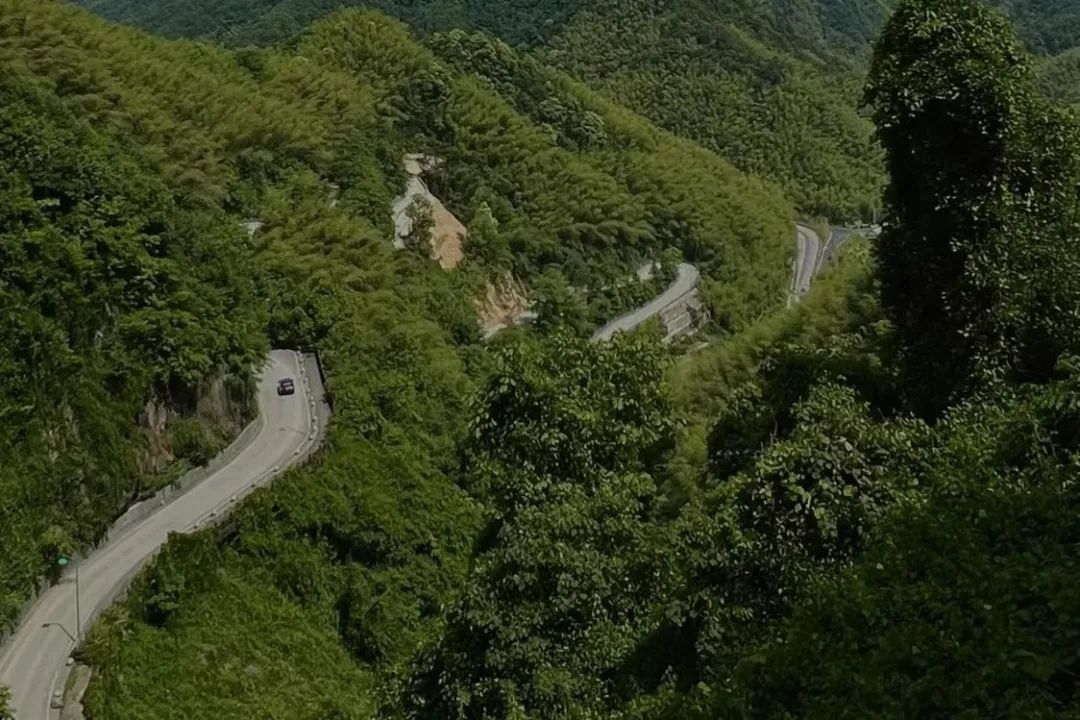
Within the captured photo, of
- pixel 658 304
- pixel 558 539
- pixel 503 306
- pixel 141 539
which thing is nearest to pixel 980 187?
pixel 558 539

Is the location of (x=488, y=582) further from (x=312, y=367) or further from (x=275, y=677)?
(x=312, y=367)

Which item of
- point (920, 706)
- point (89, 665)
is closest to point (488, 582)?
point (920, 706)

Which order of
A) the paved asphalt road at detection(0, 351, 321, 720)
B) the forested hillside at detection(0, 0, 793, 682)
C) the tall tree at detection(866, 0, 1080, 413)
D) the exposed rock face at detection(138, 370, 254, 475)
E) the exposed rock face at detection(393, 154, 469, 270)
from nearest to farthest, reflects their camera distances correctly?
the tall tree at detection(866, 0, 1080, 413) → the paved asphalt road at detection(0, 351, 321, 720) → the forested hillside at detection(0, 0, 793, 682) → the exposed rock face at detection(138, 370, 254, 475) → the exposed rock face at detection(393, 154, 469, 270)

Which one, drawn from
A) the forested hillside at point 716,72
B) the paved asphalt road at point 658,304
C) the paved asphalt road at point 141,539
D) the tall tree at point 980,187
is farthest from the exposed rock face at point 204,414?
the forested hillside at point 716,72

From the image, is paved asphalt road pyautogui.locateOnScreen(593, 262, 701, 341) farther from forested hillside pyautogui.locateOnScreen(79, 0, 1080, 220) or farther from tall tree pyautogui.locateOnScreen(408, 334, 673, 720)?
tall tree pyautogui.locateOnScreen(408, 334, 673, 720)

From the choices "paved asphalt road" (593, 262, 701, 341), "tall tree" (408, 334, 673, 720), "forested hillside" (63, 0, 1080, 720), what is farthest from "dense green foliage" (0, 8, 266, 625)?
"paved asphalt road" (593, 262, 701, 341)

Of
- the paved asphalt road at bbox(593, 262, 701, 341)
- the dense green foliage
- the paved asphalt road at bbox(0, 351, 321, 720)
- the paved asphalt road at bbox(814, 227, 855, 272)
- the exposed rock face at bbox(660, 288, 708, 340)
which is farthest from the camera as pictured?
the paved asphalt road at bbox(814, 227, 855, 272)

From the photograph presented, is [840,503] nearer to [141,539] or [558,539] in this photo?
[558,539]
